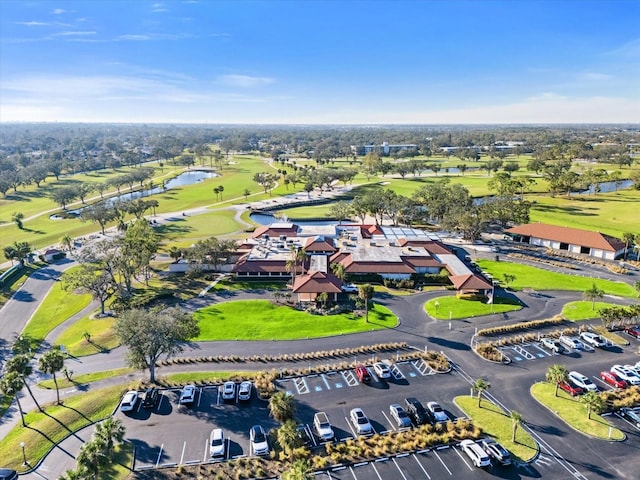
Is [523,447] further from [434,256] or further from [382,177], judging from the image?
[382,177]

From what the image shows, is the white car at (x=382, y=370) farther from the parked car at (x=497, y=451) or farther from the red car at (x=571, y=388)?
the red car at (x=571, y=388)

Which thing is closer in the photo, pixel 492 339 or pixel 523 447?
→ pixel 523 447

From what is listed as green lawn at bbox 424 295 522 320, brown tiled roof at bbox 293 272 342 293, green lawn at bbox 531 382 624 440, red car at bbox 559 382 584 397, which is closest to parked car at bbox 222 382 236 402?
brown tiled roof at bbox 293 272 342 293

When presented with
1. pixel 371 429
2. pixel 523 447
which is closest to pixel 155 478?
pixel 371 429

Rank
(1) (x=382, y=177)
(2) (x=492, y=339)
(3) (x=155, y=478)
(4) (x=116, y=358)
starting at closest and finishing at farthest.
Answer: (3) (x=155, y=478)
(4) (x=116, y=358)
(2) (x=492, y=339)
(1) (x=382, y=177)

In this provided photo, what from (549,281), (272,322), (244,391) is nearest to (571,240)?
(549,281)

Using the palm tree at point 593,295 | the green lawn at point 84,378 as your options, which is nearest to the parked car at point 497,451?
the palm tree at point 593,295

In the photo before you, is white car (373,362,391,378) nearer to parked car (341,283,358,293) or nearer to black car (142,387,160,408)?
parked car (341,283,358,293)
